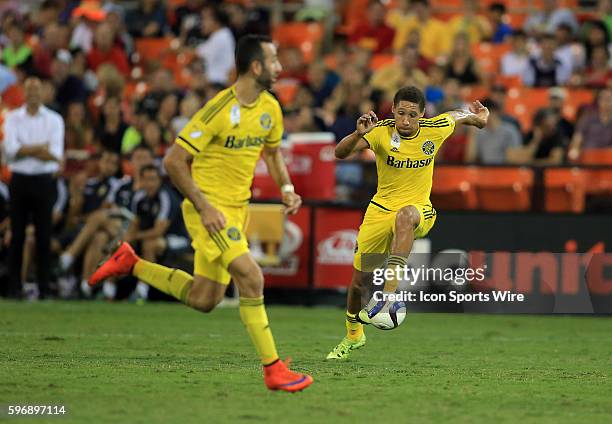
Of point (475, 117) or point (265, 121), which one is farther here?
point (475, 117)

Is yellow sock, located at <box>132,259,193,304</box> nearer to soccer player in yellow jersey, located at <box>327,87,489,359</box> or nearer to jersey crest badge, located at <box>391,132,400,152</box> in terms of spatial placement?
soccer player in yellow jersey, located at <box>327,87,489,359</box>

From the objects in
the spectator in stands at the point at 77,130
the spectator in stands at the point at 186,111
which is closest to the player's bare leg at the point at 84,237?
the spectator in stands at the point at 186,111

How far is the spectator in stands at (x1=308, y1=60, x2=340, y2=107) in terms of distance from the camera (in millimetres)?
20578

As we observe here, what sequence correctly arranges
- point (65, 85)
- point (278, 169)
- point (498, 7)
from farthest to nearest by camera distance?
point (498, 7)
point (65, 85)
point (278, 169)

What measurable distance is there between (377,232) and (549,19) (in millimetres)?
12477

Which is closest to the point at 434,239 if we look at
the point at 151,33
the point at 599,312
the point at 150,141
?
the point at 599,312

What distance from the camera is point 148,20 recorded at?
23219 millimetres

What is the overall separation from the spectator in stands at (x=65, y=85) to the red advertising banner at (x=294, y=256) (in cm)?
517

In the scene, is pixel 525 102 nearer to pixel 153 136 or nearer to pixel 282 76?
pixel 282 76

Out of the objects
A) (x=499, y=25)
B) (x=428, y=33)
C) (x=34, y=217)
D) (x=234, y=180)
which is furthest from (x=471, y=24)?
(x=234, y=180)

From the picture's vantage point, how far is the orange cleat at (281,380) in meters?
8.48

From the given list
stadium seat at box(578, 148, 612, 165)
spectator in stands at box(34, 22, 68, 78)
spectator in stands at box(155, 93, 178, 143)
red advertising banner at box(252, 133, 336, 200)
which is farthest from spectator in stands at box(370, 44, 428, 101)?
spectator in stands at box(34, 22, 68, 78)

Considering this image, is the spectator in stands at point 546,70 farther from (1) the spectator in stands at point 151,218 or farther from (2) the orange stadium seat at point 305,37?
(1) the spectator in stands at point 151,218

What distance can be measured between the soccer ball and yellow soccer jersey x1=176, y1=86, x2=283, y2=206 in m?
1.84
